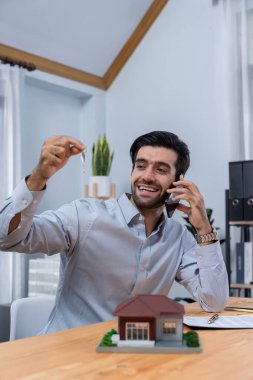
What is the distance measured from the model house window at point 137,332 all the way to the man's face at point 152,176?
0.69 m

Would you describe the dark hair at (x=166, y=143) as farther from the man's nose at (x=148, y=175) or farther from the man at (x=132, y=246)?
the man's nose at (x=148, y=175)

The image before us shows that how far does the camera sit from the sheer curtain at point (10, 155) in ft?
12.1

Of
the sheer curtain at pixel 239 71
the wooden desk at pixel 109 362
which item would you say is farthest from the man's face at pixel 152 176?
the sheer curtain at pixel 239 71

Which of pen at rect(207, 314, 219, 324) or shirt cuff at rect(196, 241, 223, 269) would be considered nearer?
pen at rect(207, 314, 219, 324)

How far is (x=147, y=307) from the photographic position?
1104mm

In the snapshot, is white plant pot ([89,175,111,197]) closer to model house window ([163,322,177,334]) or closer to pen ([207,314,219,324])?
pen ([207,314,219,324])

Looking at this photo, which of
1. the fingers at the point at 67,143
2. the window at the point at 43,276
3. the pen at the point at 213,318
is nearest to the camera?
the fingers at the point at 67,143

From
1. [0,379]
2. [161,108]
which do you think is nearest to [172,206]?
[0,379]

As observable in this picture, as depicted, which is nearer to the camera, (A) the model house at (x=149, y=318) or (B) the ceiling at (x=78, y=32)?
(A) the model house at (x=149, y=318)

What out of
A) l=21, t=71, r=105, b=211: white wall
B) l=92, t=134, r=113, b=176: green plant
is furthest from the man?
l=21, t=71, r=105, b=211: white wall

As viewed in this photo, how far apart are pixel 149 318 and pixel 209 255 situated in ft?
1.99

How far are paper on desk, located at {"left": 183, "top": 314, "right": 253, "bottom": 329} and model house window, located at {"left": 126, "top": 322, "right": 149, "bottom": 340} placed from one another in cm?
31

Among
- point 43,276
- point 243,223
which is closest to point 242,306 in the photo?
point 243,223

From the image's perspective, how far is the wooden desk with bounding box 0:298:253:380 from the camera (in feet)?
3.08
